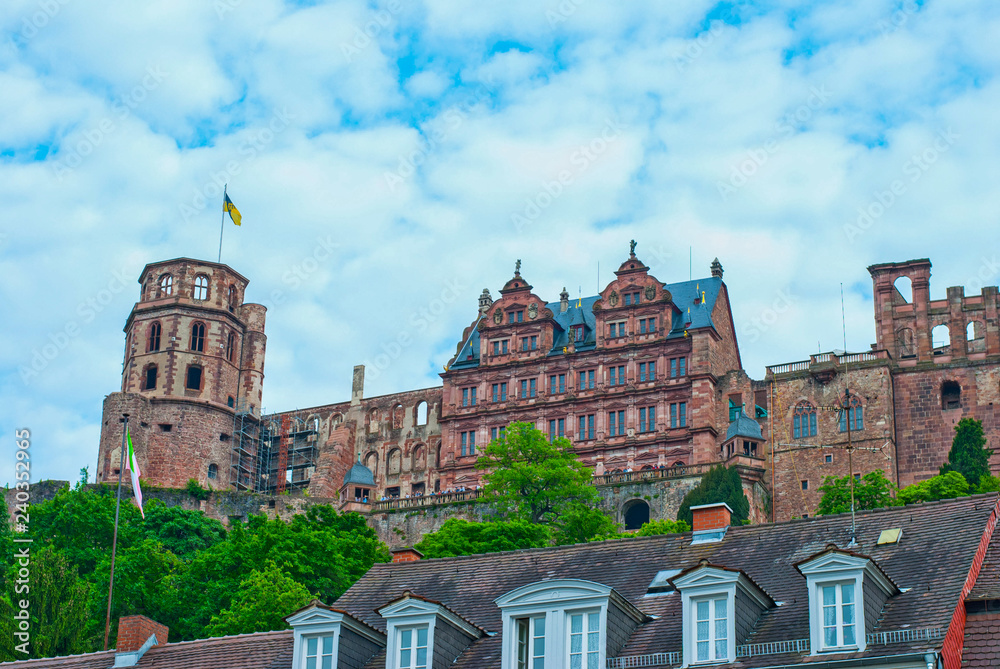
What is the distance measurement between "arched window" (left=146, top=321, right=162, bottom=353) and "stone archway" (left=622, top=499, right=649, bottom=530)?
40.1 meters

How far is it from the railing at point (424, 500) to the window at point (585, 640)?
6715 cm

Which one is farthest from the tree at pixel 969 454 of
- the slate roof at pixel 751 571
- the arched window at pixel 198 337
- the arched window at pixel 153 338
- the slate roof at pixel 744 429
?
the arched window at pixel 153 338

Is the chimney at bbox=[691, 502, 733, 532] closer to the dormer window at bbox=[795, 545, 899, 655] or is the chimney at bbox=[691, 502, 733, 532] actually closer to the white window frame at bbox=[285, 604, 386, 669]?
the dormer window at bbox=[795, 545, 899, 655]

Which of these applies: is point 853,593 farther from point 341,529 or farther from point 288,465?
point 288,465

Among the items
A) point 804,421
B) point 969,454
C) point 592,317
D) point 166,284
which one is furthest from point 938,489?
point 166,284

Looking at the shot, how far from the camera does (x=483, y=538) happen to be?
82062 millimetres

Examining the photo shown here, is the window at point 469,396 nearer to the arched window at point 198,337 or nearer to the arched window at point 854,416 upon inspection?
the arched window at point 198,337

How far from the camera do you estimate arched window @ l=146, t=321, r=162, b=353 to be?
399 feet

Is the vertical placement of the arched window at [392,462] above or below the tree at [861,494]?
above

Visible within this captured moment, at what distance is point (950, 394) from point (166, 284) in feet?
190

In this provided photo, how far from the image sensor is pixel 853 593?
1300 inches

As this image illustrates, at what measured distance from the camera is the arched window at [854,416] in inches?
3829

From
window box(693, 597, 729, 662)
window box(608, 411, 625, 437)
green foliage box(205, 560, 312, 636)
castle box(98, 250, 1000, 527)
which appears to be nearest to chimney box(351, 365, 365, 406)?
castle box(98, 250, 1000, 527)

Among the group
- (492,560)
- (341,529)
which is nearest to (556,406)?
(341,529)
